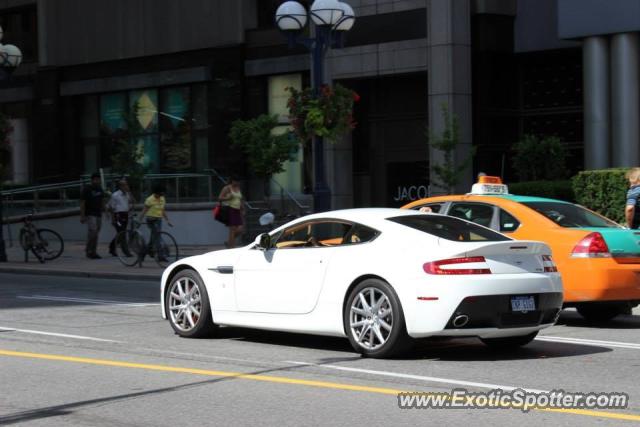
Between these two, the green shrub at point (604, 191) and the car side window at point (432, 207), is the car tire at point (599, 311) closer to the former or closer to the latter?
the car side window at point (432, 207)

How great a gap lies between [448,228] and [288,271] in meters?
1.60

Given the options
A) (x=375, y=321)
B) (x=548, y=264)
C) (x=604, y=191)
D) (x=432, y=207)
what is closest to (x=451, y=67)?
(x=604, y=191)

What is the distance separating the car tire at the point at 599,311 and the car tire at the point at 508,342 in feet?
8.68

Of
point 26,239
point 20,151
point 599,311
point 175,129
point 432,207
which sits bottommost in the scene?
point 599,311

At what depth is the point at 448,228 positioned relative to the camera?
11.0m

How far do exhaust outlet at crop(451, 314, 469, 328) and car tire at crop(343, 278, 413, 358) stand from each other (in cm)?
45

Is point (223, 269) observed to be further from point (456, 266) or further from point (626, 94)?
point (626, 94)

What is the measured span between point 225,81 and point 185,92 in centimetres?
230

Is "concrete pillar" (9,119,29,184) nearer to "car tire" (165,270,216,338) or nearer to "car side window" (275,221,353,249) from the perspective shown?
"car tire" (165,270,216,338)

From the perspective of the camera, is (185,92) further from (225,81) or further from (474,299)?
(474,299)

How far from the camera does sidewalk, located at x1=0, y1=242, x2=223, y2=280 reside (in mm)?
22234

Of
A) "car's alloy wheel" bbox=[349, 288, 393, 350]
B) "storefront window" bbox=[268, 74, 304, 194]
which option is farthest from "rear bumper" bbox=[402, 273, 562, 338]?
"storefront window" bbox=[268, 74, 304, 194]

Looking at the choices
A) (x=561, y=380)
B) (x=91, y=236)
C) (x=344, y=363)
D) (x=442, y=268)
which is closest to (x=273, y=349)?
(x=344, y=363)

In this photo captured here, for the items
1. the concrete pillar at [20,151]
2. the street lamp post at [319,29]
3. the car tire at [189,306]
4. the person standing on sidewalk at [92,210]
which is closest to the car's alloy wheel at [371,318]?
the car tire at [189,306]
